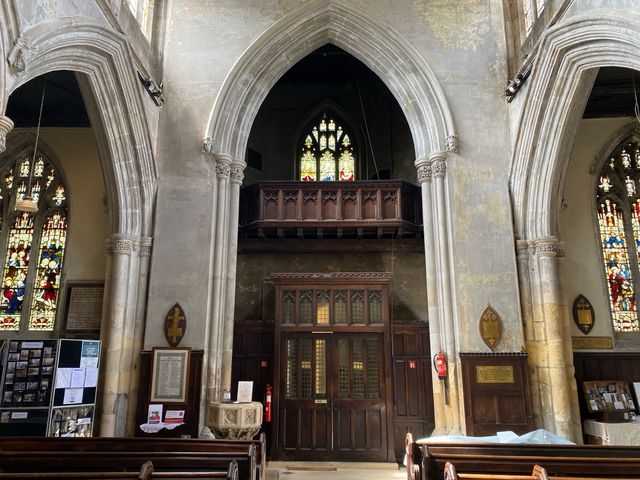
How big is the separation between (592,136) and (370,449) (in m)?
8.86

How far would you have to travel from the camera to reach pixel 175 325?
9.16 metres

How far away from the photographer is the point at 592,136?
12.2 meters

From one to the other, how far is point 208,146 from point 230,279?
262 centimetres

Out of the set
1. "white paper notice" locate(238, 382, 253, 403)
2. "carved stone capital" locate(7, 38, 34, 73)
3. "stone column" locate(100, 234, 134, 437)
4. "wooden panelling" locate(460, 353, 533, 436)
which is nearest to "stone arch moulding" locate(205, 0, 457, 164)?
"stone column" locate(100, 234, 134, 437)

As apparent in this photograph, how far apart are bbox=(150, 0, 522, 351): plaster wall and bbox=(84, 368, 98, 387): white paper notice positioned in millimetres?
1153

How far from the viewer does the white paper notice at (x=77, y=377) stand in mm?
7832

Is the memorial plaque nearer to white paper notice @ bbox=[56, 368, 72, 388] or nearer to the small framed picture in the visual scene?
the small framed picture

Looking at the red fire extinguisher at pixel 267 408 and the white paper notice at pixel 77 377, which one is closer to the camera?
the white paper notice at pixel 77 377

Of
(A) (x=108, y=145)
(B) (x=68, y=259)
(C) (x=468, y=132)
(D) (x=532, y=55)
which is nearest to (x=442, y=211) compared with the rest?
(C) (x=468, y=132)

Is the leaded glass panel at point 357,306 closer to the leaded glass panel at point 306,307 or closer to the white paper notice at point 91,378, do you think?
the leaded glass panel at point 306,307

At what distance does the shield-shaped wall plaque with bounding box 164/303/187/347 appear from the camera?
911cm

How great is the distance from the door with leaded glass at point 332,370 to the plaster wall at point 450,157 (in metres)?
2.01

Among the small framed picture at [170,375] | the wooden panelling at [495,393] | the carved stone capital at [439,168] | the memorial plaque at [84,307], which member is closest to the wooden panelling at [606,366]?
the wooden panelling at [495,393]

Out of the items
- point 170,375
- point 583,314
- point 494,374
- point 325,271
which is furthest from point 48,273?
point 583,314
